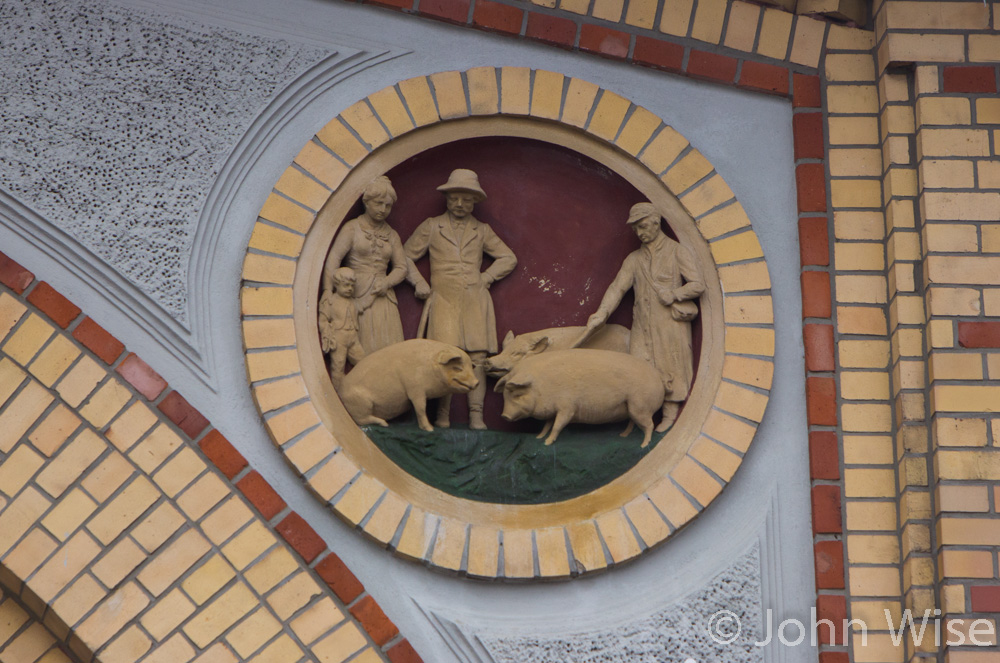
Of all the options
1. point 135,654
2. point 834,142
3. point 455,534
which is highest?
point 834,142

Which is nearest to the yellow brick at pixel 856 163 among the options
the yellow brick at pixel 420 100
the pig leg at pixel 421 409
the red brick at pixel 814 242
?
the red brick at pixel 814 242

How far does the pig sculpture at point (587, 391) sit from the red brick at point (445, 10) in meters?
1.29

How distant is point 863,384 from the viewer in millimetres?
4617

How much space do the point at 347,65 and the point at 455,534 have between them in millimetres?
1692

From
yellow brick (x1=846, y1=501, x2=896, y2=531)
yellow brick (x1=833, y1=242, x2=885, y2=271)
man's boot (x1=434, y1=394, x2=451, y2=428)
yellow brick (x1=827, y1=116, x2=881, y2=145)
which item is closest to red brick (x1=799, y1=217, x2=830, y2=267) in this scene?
yellow brick (x1=833, y1=242, x2=885, y2=271)

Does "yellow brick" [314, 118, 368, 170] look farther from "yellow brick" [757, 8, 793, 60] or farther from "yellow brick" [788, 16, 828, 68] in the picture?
"yellow brick" [788, 16, 828, 68]

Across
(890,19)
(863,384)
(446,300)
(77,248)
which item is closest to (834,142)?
(890,19)

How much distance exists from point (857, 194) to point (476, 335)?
1.40 meters

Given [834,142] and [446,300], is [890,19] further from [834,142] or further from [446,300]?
[446,300]

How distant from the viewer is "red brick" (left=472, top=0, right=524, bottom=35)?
196 inches

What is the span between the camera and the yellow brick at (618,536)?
4.45 m

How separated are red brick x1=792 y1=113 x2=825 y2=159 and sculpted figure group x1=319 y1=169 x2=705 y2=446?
22.1 inches

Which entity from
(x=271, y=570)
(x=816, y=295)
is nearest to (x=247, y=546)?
(x=271, y=570)

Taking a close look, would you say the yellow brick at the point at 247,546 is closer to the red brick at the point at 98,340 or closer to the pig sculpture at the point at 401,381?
the pig sculpture at the point at 401,381
